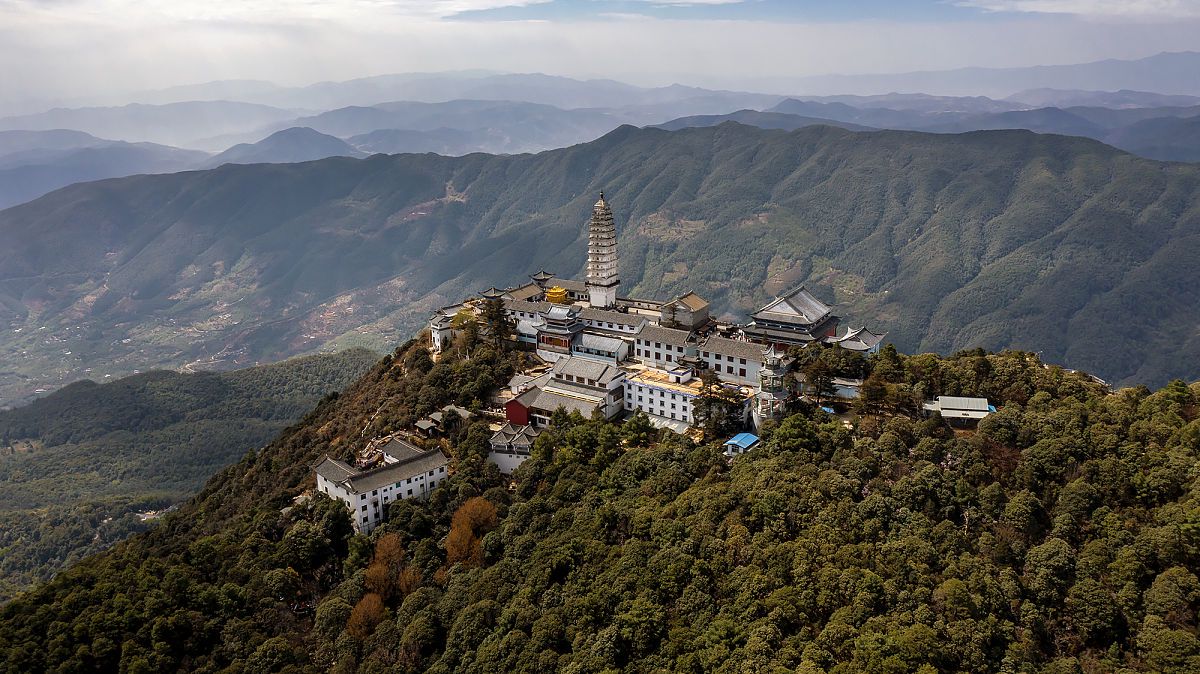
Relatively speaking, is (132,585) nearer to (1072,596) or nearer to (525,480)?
(525,480)

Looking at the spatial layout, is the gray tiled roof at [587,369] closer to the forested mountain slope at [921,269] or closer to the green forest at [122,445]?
the green forest at [122,445]

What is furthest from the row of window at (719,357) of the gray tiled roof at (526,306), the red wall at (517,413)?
the gray tiled roof at (526,306)

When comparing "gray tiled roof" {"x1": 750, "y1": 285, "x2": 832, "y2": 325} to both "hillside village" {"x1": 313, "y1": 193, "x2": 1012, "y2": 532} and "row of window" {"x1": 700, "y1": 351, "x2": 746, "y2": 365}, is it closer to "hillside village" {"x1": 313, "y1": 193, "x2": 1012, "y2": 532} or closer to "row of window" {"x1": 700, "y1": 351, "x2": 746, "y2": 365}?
"hillside village" {"x1": 313, "y1": 193, "x2": 1012, "y2": 532}

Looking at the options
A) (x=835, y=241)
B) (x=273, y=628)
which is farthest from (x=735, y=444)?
(x=835, y=241)

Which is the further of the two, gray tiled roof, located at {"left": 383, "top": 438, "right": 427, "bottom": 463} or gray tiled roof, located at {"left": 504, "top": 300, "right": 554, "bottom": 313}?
gray tiled roof, located at {"left": 504, "top": 300, "right": 554, "bottom": 313}

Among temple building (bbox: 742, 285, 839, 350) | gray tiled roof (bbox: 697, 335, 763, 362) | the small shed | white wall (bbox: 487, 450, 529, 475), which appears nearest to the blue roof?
the small shed

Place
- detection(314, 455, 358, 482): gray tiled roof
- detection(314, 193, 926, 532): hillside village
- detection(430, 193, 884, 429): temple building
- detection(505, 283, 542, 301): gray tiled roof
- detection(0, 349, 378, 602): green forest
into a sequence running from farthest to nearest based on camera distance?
detection(0, 349, 378, 602): green forest
detection(505, 283, 542, 301): gray tiled roof
detection(430, 193, 884, 429): temple building
detection(314, 193, 926, 532): hillside village
detection(314, 455, 358, 482): gray tiled roof

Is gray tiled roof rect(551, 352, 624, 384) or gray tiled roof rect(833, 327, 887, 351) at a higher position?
gray tiled roof rect(833, 327, 887, 351)
